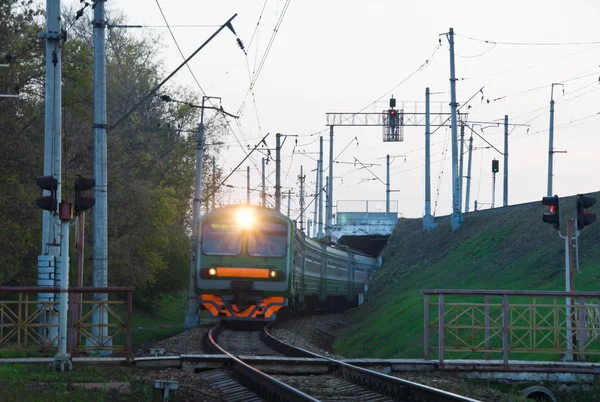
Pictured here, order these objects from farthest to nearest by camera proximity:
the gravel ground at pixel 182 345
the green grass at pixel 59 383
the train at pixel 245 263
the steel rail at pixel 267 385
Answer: the train at pixel 245 263 < the gravel ground at pixel 182 345 < the green grass at pixel 59 383 < the steel rail at pixel 267 385

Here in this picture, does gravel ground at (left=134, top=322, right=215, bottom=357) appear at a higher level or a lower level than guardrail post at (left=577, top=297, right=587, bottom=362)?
lower

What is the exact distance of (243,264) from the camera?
84.4ft

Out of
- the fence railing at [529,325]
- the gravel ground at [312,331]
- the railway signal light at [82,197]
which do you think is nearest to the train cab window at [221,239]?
the gravel ground at [312,331]

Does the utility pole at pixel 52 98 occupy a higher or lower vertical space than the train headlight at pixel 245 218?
higher

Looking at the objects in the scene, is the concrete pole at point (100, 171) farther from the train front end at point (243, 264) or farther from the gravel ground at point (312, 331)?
the gravel ground at point (312, 331)

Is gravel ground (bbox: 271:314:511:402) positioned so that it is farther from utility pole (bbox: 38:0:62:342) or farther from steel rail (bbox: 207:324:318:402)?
utility pole (bbox: 38:0:62:342)

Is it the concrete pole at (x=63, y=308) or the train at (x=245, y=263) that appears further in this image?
the train at (x=245, y=263)

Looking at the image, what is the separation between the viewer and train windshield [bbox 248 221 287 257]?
85.0 ft

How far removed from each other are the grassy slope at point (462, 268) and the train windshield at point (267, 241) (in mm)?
3889

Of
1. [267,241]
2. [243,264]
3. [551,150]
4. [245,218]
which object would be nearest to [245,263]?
[243,264]

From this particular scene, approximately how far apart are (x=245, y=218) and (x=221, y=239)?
91cm

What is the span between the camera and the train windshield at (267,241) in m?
25.9

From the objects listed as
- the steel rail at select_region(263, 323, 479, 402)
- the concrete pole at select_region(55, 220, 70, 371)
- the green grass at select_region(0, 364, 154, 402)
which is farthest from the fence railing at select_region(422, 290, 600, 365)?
the concrete pole at select_region(55, 220, 70, 371)

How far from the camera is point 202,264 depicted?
25.6m
